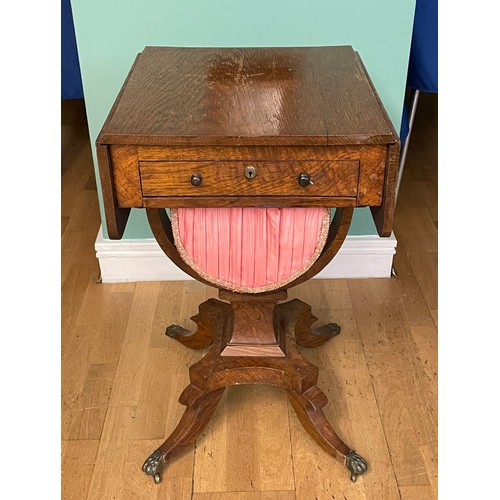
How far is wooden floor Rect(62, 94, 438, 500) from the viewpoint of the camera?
4.81ft

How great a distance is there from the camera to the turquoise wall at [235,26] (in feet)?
5.52

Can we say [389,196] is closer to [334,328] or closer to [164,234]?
[164,234]

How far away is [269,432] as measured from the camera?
5.20 feet

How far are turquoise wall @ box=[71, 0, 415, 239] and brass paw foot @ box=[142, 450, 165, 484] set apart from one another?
1021mm

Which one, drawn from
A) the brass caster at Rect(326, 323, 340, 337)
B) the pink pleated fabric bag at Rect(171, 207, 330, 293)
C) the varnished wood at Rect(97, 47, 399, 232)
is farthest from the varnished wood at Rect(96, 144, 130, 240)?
the brass caster at Rect(326, 323, 340, 337)

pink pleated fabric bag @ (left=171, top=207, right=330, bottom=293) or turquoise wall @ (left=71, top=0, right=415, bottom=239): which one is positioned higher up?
turquoise wall @ (left=71, top=0, right=415, bottom=239)

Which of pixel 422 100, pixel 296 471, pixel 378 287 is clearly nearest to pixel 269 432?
pixel 296 471

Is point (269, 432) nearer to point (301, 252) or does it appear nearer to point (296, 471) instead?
point (296, 471)

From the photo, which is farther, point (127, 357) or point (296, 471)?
point (127, 357)

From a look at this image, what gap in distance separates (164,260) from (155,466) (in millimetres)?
780

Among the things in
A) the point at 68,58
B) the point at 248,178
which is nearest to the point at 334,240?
the point at 248,178

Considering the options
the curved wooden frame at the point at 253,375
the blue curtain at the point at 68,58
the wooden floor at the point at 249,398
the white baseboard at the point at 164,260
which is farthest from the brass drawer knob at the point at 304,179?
the blue curtain at the point at 68,58

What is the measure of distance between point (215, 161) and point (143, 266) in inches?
40.4

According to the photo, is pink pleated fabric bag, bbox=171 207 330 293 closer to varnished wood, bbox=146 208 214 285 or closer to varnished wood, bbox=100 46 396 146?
varnished wood, bbox=146 208 214 285
